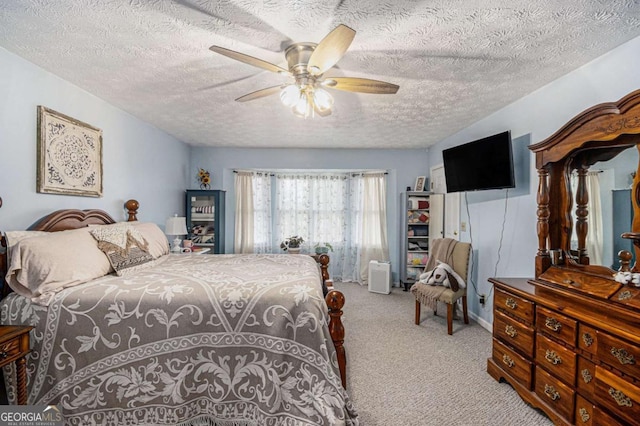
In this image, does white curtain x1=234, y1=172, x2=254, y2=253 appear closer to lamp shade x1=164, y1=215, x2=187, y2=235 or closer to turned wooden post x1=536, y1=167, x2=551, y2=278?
lamp shade x1=164, y1=215, x2=187, y2=235

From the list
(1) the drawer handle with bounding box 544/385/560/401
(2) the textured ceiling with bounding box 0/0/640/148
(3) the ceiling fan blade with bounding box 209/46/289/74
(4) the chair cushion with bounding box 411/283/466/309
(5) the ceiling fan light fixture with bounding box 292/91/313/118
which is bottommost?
(1) the drawer handle with bounding box 544/385/560/401

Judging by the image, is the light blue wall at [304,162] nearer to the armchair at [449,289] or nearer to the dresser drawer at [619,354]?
the armchair at [449,289]

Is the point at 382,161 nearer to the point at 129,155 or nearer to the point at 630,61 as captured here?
the point at 630,61

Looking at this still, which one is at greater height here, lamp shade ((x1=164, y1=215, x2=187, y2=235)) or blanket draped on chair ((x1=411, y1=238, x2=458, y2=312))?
lamp shade ((x1=164, y1=215, x2=187, y2=235))

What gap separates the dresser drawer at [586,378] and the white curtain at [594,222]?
2.11ft

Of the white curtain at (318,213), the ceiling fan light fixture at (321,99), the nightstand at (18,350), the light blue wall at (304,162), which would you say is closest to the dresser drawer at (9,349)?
the nightstand at (18,350)

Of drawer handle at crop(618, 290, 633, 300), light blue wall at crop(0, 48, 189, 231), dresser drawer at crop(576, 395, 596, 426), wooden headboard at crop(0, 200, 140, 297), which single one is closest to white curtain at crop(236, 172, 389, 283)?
light blue wall at crop(0, 48, 189, 231)

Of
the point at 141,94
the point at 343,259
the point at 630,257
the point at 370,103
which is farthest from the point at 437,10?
the point at 343,259

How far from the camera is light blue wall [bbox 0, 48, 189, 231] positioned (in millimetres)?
2012

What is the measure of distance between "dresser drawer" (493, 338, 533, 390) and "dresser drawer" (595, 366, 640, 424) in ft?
1.55

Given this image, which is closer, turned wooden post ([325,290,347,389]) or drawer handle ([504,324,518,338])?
turned wooden post ([325,290,347,389])

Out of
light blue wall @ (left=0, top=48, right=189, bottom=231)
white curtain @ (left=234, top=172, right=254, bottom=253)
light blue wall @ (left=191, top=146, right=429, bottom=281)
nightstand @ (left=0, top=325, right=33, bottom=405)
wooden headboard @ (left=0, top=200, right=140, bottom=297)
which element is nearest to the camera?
nightstand @ (left=0, top=325, right=33, bottom=405)

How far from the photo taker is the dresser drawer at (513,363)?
75.5 inches

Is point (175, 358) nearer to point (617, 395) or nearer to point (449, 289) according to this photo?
point (617, 395)
